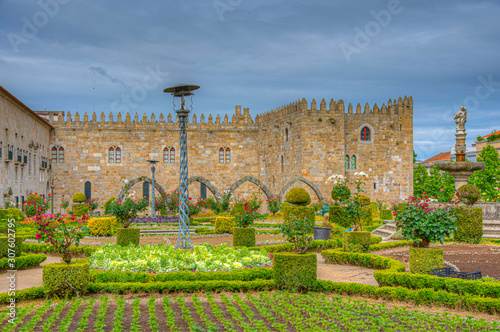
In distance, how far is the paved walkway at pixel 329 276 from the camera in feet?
32.4

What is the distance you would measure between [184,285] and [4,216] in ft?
41.6

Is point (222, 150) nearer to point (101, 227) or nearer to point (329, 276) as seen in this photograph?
point (101, 227)

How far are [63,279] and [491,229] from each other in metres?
14.5

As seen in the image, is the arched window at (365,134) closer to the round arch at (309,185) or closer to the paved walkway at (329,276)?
the round arch at (309,185)

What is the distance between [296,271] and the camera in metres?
8.80

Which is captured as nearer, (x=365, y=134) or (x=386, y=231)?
(x=386, y=231)

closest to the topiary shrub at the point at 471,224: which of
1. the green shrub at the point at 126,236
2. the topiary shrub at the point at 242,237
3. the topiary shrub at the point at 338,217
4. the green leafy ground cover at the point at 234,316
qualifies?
the topiary shrub at the point at 338,217

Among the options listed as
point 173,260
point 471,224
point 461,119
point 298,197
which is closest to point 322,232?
point 471,224

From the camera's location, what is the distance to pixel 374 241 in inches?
608

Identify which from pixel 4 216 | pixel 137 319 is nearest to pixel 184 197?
pixel 137 319

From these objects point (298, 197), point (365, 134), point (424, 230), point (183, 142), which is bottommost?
point (424, 230)

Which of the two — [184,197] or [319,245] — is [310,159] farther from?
[184,197]

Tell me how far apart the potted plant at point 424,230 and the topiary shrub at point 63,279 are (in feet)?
20.6

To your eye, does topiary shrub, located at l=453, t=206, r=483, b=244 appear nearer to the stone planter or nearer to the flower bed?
the stone planter
